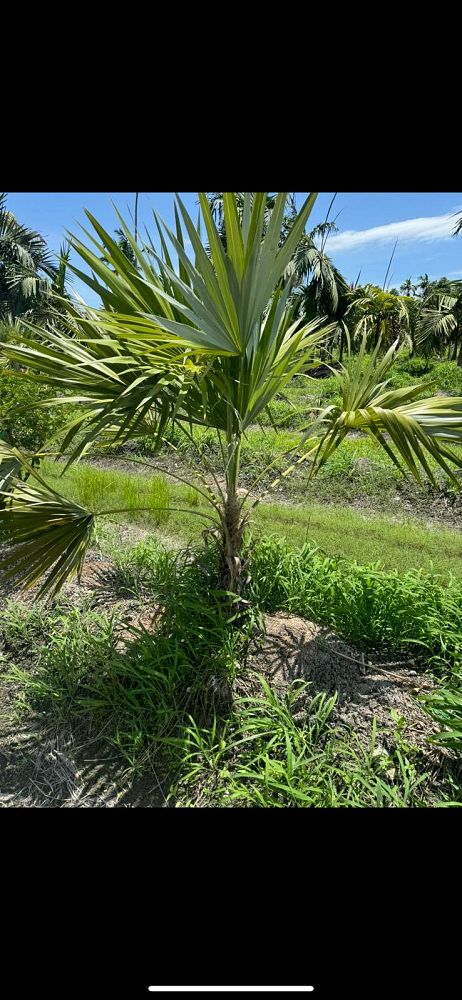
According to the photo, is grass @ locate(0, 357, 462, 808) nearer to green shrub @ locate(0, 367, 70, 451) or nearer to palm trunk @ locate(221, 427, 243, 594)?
palm trunk @ locate(221, 427, 243, 594)

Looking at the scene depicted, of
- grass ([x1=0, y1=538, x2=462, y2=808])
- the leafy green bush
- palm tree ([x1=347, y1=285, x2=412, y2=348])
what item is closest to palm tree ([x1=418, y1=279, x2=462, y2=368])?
palm tree ([x1=347, y1=285, x2=412, y2=348])

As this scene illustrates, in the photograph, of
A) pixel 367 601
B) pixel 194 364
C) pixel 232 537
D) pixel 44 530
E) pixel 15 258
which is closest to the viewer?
pixel 194 364

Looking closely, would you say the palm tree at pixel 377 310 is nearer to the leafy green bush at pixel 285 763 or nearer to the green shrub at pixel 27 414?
the green shrub at pixel 27 414

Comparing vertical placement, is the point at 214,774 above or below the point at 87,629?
below

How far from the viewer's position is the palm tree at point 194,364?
1.60 m

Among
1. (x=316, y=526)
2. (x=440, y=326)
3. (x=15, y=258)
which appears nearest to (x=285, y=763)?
(x=316, y=526)

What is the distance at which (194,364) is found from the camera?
1.76 m

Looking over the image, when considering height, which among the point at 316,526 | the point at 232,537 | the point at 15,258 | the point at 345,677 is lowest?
the point at 345,677

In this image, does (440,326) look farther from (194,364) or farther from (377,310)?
(194,364)

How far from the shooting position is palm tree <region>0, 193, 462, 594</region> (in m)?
1.60
